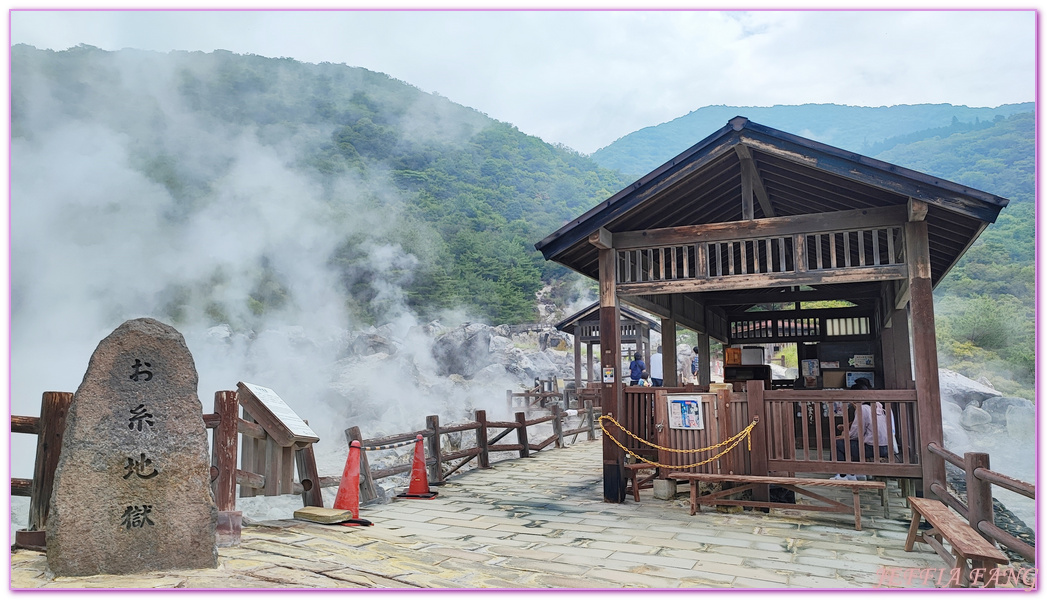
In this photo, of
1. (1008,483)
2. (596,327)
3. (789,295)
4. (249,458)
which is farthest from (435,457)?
(596,327)

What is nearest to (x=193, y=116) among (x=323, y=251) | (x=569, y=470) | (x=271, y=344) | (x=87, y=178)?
(x=87, y=178)

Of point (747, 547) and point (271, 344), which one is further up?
point (271, 344)

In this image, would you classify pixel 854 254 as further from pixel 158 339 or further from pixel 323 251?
pixel 323 251

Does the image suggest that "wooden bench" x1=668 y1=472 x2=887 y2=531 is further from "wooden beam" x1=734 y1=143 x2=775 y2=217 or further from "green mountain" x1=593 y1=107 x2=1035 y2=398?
"green mountain" x1=593 y1=107 x2=1035 y2=398

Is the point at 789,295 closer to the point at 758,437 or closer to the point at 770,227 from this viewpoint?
the point at 770,227

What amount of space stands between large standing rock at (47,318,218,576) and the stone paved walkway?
15cm

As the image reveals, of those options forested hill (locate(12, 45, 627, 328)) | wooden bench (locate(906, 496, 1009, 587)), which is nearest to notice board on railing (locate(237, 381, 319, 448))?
wooden bench (locate(906, 496, 1009, 587))

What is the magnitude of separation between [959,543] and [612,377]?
4883 mm

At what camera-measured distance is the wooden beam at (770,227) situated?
8.08m

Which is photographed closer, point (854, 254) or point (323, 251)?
point (854, 254)

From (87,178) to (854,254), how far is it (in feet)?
197

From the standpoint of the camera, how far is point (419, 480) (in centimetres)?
898

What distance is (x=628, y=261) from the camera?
9.23 m

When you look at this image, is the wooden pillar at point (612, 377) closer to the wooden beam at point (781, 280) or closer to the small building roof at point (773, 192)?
the wooden beam at point (781, 280)
